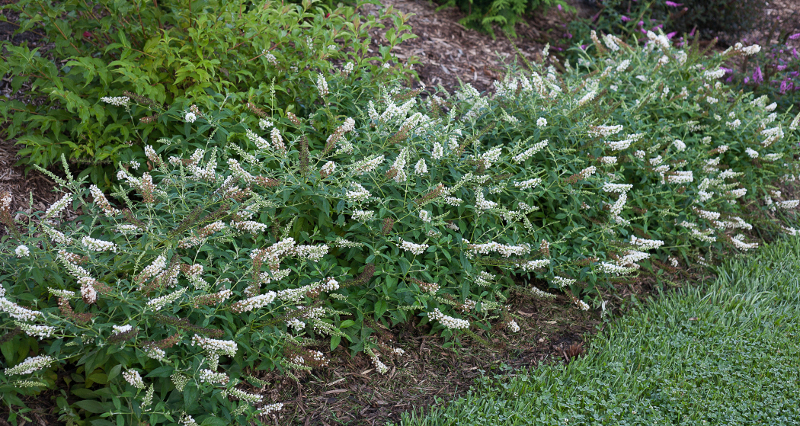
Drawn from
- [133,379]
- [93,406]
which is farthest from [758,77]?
[93,406]

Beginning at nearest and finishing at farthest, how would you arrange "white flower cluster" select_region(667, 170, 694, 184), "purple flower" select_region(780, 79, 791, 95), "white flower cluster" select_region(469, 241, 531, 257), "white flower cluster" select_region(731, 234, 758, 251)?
"white flower cluster" select_region(469, 241, 531, 257), "white flower cluster" select_region(667, 170, 694, 184), "white flower cluster" select_region(731, 234, 758, 251), "purple flower" select_region(780, 79, 791, 95)

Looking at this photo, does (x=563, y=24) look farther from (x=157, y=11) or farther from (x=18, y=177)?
(x=18, y=177)

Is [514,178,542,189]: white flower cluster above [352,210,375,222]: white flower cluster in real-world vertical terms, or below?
above

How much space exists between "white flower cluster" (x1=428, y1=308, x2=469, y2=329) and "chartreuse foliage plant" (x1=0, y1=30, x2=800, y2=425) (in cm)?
2

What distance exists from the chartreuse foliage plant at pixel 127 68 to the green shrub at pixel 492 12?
11.2 feet

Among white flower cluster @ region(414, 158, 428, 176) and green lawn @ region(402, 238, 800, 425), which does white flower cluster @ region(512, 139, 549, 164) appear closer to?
white flower cluster @ region(414, 158, 428, 176)

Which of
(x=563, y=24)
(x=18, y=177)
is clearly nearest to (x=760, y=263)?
(x=563, y=24)

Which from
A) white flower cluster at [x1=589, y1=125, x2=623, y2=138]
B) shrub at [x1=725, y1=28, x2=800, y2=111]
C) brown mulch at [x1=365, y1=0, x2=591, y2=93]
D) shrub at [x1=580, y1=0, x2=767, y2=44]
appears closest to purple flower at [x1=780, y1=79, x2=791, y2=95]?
shrub at [x1=725, y1=28, x2=800, y2=111]

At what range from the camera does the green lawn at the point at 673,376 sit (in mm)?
3168

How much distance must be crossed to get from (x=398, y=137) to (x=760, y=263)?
11.0ft

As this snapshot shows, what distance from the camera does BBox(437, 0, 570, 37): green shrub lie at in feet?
22.9

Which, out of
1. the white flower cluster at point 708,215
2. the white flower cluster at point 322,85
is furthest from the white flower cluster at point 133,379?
the white flower cluster at point 708,215

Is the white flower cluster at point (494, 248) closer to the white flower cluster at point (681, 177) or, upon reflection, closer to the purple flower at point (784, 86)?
the white flower cluster at point (681, 177)

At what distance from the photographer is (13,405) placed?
8.52 feet
